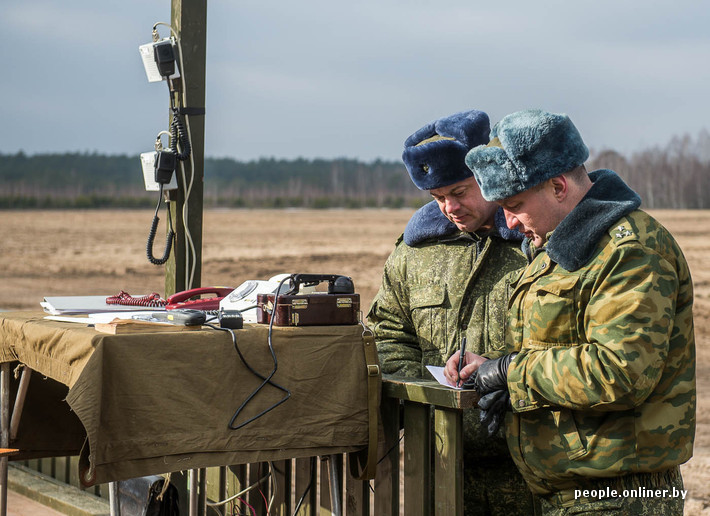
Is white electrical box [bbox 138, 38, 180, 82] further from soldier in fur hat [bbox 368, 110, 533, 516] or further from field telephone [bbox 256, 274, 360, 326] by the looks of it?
field telephone [bbox 256, 274, 360, 326]

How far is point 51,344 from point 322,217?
34.0 m

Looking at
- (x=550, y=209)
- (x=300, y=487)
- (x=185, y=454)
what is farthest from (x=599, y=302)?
(x=300, y=487)

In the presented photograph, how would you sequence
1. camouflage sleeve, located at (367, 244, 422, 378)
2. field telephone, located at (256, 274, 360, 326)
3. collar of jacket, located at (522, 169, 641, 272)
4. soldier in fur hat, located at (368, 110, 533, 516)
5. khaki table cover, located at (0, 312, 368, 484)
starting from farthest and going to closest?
1. camouflage sleeve, located at (367, 244, 422, 378)
2. soldier in fur hat, located at (368, 110, 533, 516)
3. field telephone, located at (256, 274, 360, 326)
4. khaki table cover, located at (0, 312, 368, 484)
5. collar of jacket, located at (522, 169, 641, 272)

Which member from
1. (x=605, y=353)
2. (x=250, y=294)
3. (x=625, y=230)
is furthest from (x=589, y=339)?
(x=250, y=294)

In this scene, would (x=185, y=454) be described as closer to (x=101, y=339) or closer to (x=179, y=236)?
(x=101, y=339)

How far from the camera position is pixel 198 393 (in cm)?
214

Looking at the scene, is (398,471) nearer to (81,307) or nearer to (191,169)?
(81,307)

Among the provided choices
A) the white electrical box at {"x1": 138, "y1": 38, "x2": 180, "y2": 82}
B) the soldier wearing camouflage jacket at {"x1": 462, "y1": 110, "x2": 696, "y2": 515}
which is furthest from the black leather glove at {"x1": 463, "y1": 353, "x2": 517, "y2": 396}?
the white electrical box at {"x1": 138, "y1": 38, "x2": 180, "y2": 82}

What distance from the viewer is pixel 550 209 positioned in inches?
81.3

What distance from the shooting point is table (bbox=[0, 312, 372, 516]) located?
205 cm

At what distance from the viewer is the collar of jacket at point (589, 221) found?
6.39ft

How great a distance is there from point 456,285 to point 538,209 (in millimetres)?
639

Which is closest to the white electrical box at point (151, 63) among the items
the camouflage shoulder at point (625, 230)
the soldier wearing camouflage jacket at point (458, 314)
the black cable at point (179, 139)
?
the black cable at point (179, 139)

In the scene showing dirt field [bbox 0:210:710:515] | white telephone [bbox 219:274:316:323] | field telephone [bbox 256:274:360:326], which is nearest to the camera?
field telephone [bbox 256:274:360:326]
